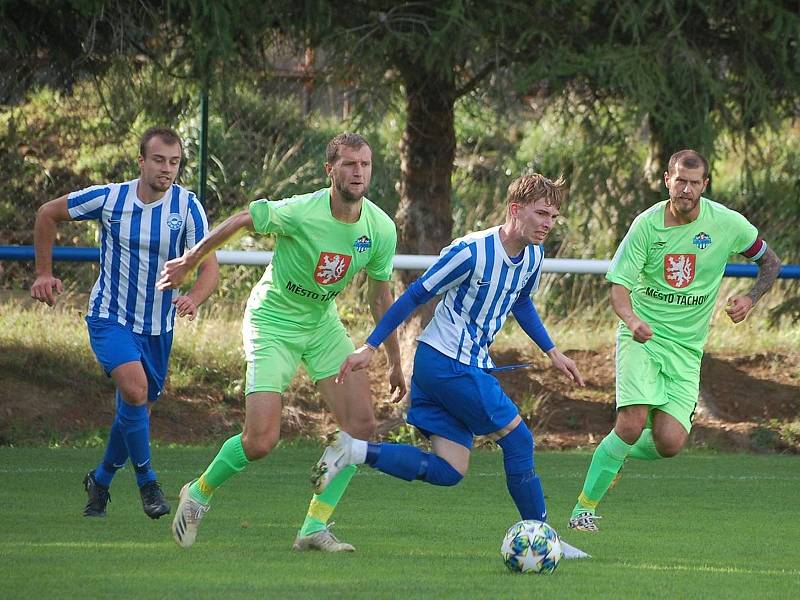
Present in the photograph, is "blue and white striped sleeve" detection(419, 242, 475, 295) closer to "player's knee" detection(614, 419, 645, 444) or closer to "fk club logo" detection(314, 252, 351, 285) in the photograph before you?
"fk club logo" detection(314, 252, 351, 285)

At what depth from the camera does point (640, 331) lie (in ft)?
24.0

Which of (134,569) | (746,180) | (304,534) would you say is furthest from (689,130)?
(134,569)

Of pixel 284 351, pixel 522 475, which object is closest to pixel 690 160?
pixel 522 475

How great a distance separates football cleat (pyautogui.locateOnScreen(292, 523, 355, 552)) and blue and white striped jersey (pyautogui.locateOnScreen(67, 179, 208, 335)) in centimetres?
169

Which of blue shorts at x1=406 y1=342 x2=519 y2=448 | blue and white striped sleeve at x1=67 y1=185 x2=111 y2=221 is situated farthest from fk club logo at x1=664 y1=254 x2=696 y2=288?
blue and white striped sleeve at x1=67 y1=185 x2=111 y2=221

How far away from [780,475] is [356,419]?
443 centimetres

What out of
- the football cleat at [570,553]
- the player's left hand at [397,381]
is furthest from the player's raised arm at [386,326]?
the football cleat at [570,553]

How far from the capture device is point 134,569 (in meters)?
5.85

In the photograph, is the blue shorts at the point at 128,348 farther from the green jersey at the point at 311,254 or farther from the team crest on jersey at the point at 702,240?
the team crest on jersey at the point at 702,240

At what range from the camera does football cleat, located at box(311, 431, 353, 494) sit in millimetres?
6254

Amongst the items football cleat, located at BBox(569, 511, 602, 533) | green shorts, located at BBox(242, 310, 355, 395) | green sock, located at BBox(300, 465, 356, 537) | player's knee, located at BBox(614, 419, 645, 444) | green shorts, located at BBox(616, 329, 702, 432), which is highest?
green shorts, located at BBox(242, 310, 355, 395)

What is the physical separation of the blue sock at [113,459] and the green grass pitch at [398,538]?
219mm

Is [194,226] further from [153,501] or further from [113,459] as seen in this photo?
[153,501]

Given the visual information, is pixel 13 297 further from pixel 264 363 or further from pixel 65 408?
pixel 264 363
